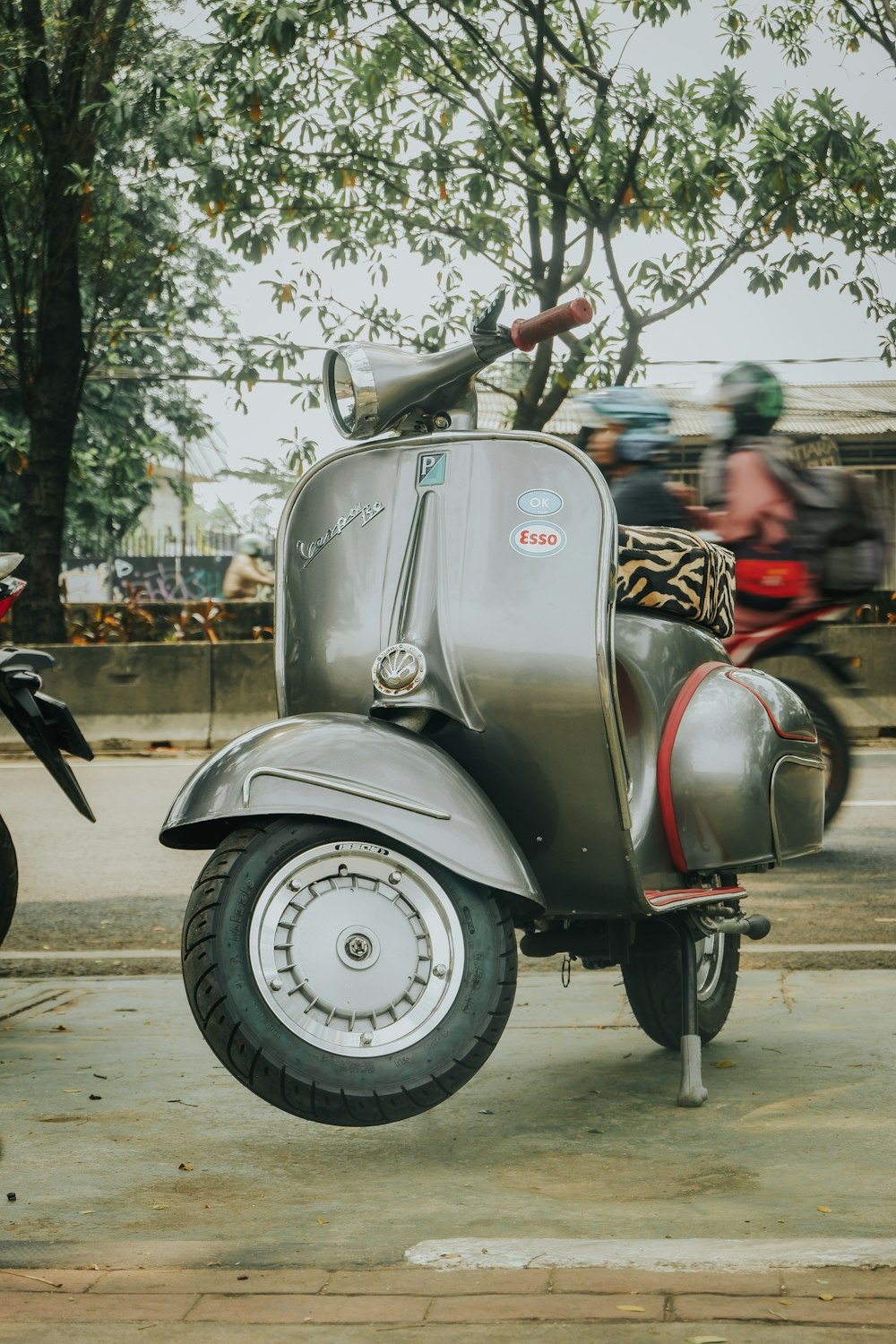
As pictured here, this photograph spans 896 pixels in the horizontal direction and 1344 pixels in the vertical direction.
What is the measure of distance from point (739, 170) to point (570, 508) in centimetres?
945

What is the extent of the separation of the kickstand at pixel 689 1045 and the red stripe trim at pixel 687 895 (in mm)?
80

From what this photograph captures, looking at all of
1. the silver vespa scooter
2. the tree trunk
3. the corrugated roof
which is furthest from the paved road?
the corrugated roof

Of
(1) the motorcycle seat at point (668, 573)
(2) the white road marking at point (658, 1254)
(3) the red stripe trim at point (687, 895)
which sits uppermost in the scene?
(1) the motorcycle seat at point (668, 573)

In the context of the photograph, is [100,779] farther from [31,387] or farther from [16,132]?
[16,132]

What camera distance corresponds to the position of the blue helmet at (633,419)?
16.4 feet

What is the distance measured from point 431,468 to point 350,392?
275mm

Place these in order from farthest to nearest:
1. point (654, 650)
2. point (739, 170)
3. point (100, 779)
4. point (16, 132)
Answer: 1. point (16, 132)
2. point (739, 170)
3. point (100, 779)
4. point (654, 650)

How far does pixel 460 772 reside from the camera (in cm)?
312

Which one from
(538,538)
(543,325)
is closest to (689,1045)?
(538,538)

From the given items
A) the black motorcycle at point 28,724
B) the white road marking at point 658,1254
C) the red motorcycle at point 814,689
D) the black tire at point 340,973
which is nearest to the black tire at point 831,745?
the red motorcycle at point 814,689

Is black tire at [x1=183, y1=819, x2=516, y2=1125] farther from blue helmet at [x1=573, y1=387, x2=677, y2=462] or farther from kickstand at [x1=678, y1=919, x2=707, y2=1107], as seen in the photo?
blue helmet at [x1=573, y1=387, x2=677, y2=462]

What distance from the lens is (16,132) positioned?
1413 cm

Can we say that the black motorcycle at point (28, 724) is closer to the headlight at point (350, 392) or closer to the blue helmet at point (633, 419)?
the headlight at point (350, 392)

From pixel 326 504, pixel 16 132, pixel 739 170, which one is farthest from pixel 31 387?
pixel 326 504
